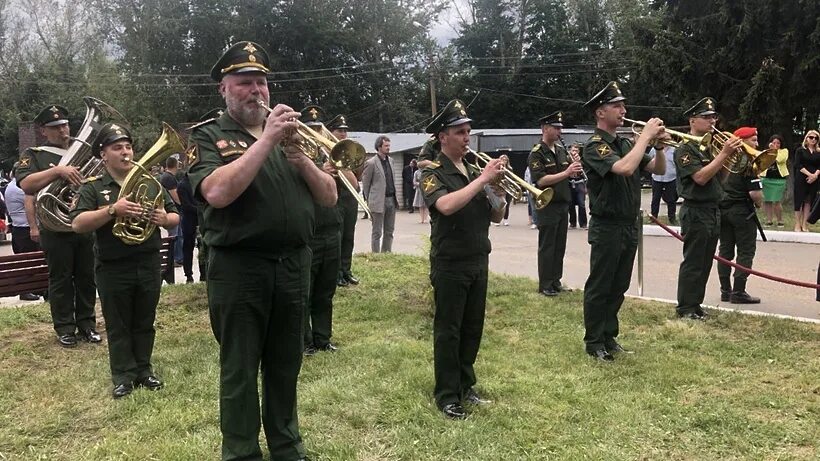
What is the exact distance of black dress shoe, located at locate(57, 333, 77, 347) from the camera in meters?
6.41

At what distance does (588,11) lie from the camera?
169 feet

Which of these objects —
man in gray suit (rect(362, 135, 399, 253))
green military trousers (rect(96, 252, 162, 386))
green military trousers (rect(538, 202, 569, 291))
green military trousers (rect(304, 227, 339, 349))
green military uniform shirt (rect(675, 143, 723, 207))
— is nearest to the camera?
green military trousers (rect(96, 252, 162, 386))

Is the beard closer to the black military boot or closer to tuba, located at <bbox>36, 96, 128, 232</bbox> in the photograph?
tuba, located at <bbox>36, 96, 128, 232</bbox>

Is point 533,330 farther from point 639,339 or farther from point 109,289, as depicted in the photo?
point 109,289

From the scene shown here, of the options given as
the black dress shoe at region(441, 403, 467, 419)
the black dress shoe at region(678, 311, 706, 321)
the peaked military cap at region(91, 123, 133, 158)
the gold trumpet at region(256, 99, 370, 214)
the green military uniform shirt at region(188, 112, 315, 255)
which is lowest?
the black dress shoe at region(441, 403, 467, 419)

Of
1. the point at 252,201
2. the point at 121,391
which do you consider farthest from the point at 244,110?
the point at 121,391

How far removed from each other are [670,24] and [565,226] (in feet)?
47.0

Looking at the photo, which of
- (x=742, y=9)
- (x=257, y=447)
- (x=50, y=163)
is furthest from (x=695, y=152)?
Answer: (x=742, y=9)

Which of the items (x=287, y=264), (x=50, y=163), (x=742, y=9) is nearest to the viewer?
(x=287, y=264)

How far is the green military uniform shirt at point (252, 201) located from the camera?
325 centimetres

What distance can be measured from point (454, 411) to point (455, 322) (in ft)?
2.02

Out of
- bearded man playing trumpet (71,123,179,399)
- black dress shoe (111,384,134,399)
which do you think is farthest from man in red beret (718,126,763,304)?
black dress shoe (111,384,134,399)

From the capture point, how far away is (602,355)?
5695 millimetres

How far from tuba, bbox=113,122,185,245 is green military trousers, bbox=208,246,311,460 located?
1.82 meters
